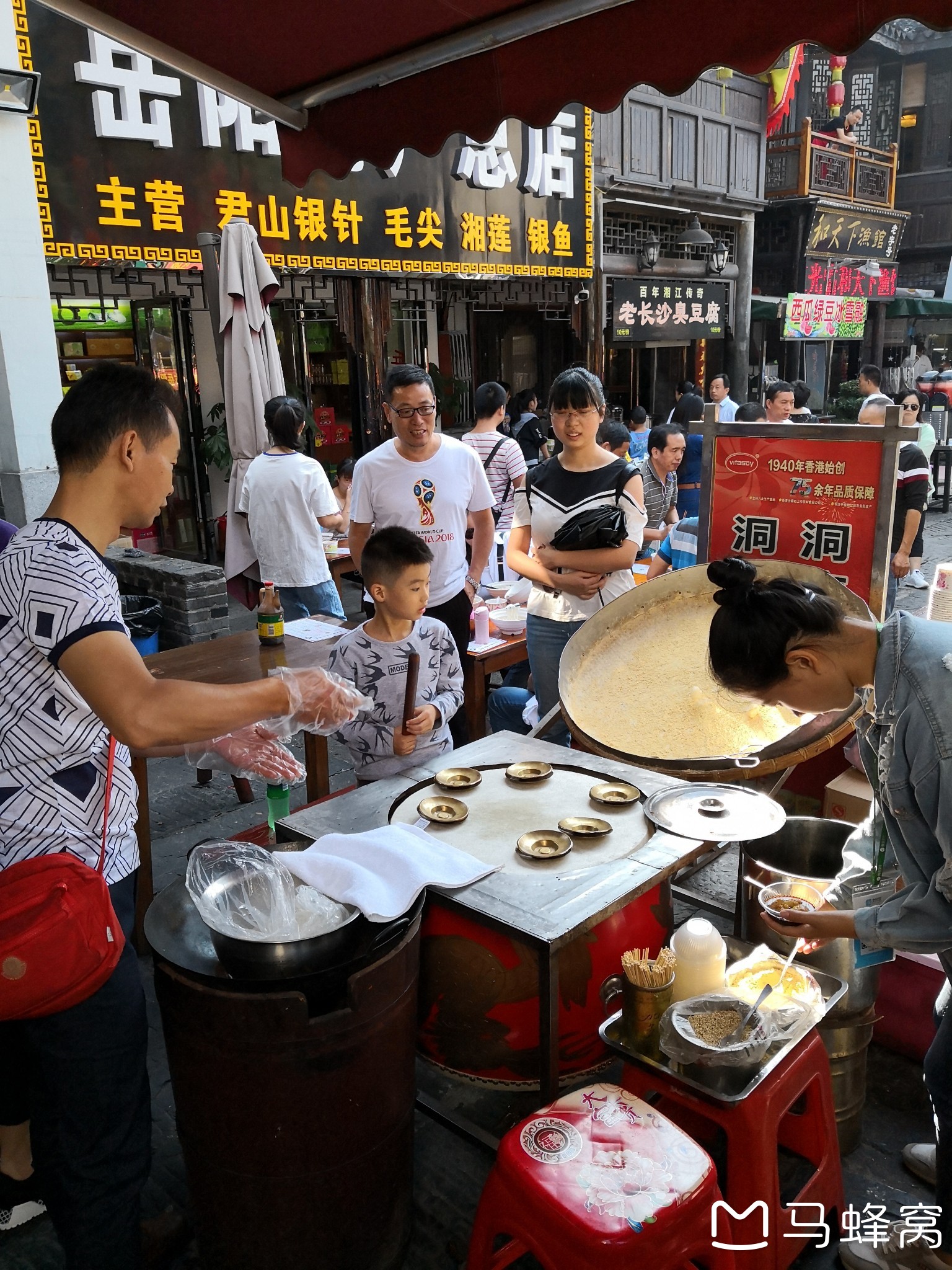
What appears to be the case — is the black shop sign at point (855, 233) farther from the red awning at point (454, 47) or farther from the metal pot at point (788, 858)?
the metal pot at point (788, 858)

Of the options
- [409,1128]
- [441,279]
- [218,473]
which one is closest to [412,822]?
[409,1128]

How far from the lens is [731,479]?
13.1ft

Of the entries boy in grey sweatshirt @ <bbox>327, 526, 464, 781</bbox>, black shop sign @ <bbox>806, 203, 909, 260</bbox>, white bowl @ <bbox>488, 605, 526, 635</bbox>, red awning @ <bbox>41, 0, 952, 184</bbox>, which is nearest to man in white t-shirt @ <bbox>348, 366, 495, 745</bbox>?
white bowl @ <bbox>488, 605, 526, 635</bbox>

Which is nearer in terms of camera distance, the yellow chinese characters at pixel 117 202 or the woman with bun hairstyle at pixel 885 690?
the woman with bun hairstyle at pixel 885 690

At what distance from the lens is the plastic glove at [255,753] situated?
2590 mm

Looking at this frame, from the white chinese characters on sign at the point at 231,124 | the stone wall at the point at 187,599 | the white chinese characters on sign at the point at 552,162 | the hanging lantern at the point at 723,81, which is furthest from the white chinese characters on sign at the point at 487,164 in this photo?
the stone wall at the point at 187,599

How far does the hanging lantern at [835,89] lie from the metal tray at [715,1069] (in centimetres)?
2239

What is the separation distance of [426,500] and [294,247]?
595 centimetres

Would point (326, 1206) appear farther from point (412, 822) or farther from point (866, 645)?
point (866, 645)

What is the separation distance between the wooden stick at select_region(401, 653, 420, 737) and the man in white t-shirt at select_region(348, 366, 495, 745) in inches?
41.7

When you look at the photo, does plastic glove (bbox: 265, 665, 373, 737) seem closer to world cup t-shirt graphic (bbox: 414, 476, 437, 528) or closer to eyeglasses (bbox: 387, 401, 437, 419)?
world cup t-shirt graphic (bbox: 414, 476, 437, 528)

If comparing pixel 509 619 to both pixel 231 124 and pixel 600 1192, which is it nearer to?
pixel 600 1192

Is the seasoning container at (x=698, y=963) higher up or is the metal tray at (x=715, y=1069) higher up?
the seasoning container at (x=698, y=963)

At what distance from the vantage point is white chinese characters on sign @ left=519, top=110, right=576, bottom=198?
447 inches
